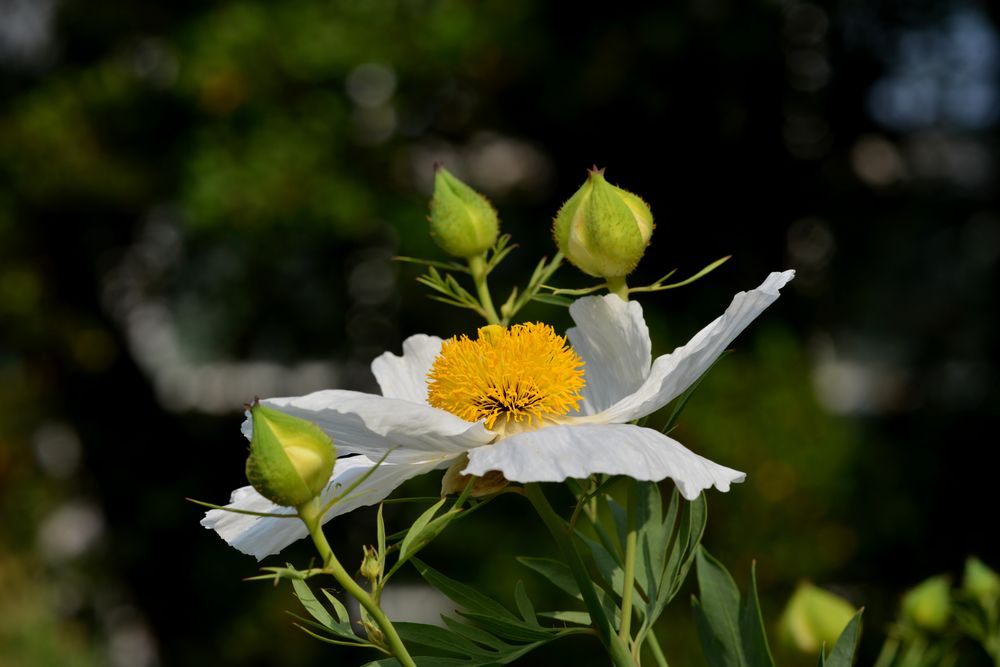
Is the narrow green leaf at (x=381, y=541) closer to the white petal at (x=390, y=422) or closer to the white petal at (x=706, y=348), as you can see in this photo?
the white petal at (x=390, y=422)

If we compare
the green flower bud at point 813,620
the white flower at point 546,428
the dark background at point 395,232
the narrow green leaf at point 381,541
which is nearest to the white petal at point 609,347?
the white flower at point 546,428

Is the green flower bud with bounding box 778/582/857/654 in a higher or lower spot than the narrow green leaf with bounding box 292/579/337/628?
lower

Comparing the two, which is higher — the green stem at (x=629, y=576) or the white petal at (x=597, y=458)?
the white petal at (x=597, y=458)

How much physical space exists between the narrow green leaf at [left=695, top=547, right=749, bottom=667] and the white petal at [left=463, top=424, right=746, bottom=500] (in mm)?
148

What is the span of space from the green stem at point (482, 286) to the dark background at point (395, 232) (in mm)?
2254

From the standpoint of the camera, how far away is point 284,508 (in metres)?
0.64

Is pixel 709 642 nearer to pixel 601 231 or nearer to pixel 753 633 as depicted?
pixel 753 633

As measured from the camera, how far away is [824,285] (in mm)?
4172

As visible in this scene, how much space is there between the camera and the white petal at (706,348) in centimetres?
62

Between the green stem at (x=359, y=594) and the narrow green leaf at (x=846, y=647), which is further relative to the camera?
the narrow green leaf at (x=846, y=647)

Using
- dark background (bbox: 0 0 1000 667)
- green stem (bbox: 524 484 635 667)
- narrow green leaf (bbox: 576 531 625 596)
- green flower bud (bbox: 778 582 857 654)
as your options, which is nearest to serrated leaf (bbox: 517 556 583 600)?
narrow green leaf (bbox: 576 531 625 596)

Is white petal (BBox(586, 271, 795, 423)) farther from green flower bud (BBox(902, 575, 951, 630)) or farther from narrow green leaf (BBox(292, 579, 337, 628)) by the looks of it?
green flower bud (BBox(902, 575, 951, 630))

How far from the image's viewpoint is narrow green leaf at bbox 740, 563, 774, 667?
26.4 inches

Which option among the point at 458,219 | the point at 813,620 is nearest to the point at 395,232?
the point at 813,620
